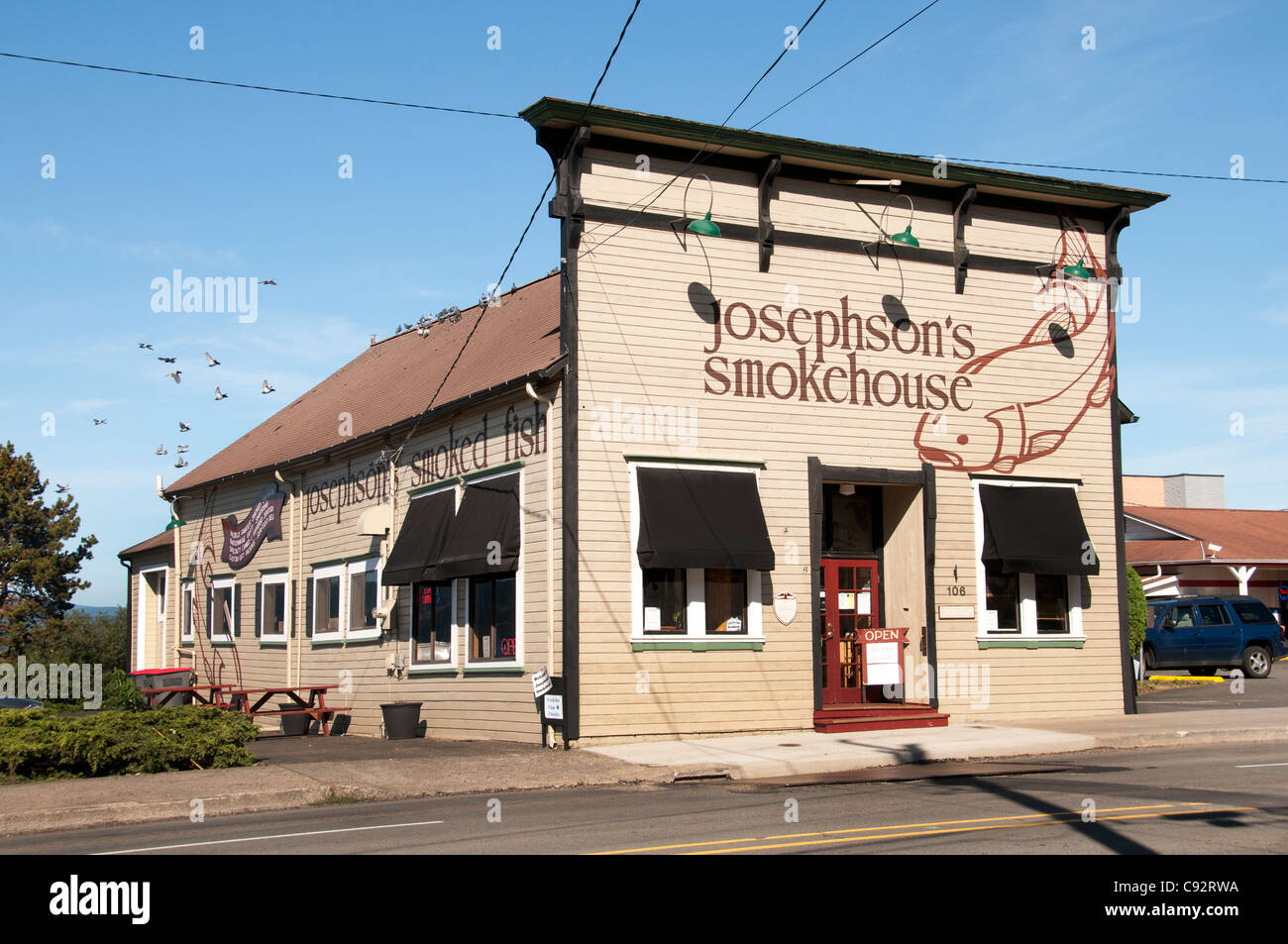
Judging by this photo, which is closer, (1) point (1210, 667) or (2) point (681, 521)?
(2) point (681, 521)

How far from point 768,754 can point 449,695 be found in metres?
6.19

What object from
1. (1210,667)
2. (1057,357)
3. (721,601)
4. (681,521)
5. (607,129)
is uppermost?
(607,129)

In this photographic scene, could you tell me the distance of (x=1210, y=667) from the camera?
3141 cm

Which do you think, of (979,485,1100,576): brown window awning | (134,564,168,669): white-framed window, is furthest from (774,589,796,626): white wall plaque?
(134,564,168,669): white-framed window

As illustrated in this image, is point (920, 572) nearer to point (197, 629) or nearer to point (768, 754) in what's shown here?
point (768, 754)

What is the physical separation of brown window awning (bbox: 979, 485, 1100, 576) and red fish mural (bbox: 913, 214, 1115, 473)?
0.56m

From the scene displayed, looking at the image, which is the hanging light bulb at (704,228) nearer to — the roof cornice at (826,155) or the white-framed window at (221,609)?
the roof cornice at (826,155)

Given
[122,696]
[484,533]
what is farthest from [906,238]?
[122,696]

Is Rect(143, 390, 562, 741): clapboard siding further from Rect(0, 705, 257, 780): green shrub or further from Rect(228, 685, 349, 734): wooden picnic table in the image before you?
Rect(0, 705, 257, 780): green shrub

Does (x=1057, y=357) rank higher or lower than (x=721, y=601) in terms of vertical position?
higher

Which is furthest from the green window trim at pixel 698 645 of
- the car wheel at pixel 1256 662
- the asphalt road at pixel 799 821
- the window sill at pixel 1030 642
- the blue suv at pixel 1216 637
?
the car wheel at pixel 1256 662

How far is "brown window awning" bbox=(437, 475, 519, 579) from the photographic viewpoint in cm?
1784

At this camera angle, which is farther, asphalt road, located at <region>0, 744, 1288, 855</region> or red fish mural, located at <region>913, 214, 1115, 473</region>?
red fish mural, located at <region>913, 214, 1115, 473</region>
